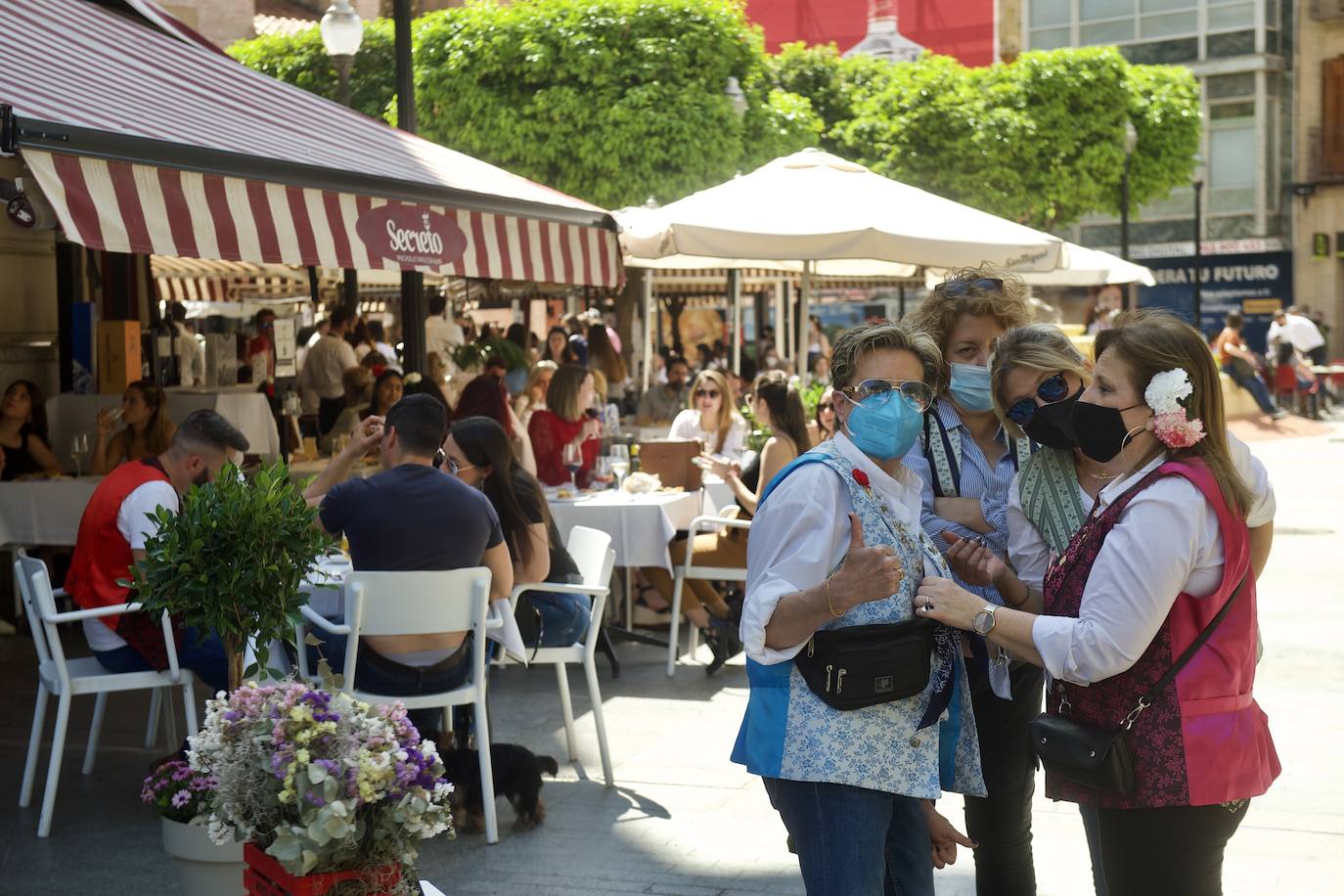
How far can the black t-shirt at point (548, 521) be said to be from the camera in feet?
21.9

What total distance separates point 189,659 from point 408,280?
3758mm

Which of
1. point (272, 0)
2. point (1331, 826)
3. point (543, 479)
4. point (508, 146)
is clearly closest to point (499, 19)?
point (508, 146)

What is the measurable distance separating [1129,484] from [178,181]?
3977mm

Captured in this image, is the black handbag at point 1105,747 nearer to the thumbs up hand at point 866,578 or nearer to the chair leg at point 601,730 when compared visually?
the thumbs up hand at point 866,578

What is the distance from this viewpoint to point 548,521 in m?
6.87

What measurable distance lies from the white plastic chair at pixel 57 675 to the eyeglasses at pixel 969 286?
116 inches

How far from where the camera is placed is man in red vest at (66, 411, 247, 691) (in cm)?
584

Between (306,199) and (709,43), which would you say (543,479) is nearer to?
(306,199)

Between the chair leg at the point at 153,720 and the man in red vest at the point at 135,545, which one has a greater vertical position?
the man in red vest at the point at 135,545

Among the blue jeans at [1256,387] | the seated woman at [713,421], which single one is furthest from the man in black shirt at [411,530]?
the blue jeans at [1256,387]

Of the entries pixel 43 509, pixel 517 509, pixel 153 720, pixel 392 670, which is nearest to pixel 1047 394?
pixel 392 670

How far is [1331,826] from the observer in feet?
18.0

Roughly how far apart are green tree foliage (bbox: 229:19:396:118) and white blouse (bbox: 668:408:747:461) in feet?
61.3

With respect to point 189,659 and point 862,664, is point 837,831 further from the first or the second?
point 189,659
